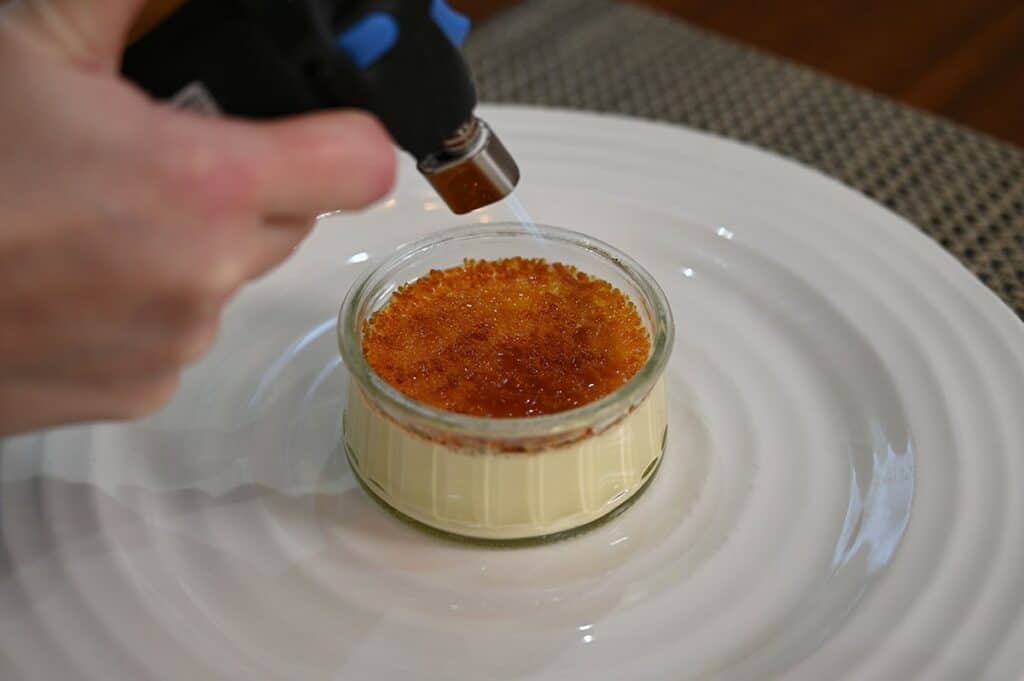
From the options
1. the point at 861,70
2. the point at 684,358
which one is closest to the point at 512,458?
the point at 684,358

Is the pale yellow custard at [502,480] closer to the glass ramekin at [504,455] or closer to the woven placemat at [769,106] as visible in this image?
the glass ramekin at [504,455]

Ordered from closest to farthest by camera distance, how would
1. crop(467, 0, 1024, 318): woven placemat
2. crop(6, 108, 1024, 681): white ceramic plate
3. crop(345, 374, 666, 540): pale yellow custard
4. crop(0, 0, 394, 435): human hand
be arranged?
1. crop(0, 0, 394, 435): human hand
2. crop(6, 108, 1024, 681): white ceramic plate
3. crop(345, 374, 666, 540): pale yellow custard
4. crop(467, 0, 1024, 318): woven placemat

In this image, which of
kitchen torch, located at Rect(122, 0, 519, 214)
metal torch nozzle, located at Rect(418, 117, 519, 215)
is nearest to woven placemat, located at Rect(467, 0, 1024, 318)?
metal torch nozzle, located at Rect(418, 117, 519, 215)

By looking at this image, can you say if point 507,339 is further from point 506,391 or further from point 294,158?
point 294,158

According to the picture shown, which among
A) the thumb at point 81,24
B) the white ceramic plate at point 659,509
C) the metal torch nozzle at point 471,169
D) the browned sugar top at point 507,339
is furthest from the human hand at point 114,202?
the browned sugar top at point 507,339

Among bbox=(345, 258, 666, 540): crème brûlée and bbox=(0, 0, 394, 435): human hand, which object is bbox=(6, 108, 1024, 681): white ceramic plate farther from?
bbox=(0, 0, 394, 435): human hand

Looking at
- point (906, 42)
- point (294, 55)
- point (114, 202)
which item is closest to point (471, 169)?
point (294, 55)
